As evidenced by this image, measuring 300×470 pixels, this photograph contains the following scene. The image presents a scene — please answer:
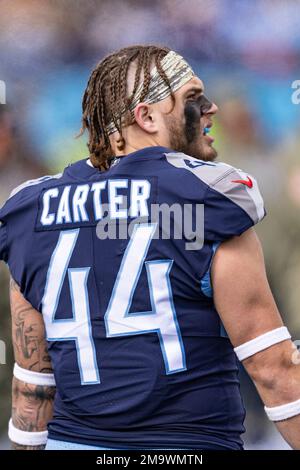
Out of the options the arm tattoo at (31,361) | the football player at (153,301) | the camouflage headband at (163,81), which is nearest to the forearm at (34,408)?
the arm tattoo at (31,361)

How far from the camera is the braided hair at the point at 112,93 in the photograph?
Result: 1.81 m

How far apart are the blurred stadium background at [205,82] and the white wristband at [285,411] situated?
182 centimetres

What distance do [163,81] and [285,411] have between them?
781 mm

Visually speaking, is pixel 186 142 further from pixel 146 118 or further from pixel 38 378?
pixel 38 378

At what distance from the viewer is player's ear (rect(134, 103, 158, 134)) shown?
5.87 feet

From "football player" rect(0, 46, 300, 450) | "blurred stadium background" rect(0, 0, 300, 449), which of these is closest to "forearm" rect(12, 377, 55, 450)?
"football player" rect(0, 46, 300, 450)

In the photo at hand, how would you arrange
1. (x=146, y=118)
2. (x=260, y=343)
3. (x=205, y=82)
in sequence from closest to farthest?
1. (x=260, y=343)
2. (x=146, y=118)
3. (x=205, y=82)

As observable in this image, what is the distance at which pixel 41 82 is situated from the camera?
3.46 m

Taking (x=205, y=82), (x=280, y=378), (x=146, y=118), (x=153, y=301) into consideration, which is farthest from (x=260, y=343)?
(x=205, y=82)

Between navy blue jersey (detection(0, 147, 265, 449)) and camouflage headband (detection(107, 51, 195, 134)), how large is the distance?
0.50ft

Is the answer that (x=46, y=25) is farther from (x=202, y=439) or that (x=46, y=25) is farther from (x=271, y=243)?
(x=202, y=439)

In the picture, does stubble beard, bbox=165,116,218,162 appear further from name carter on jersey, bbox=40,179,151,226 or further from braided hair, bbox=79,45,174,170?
name carter on jersey, bbox=40,179,151,226

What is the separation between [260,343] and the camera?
1.58 metres
